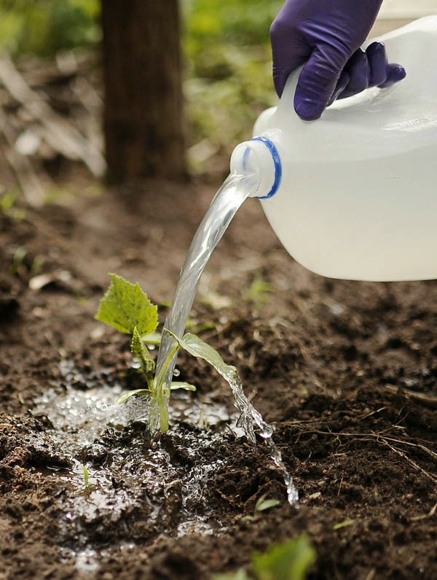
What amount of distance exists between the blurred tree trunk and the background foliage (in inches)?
15.7

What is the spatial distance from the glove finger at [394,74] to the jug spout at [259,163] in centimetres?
29

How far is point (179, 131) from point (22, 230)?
0.83 m

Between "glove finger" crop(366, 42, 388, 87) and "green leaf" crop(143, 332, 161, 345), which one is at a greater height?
"glove finger" crop(366, 42, 388, 87)

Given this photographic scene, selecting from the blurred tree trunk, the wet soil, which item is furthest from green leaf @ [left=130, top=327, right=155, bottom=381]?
the blurred tree trunk

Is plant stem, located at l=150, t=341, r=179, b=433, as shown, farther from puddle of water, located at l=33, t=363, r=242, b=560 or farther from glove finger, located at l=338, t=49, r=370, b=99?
glove finger, located at l=338, t=49, r=370, b=99

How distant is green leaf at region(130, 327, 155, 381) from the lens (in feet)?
4.72

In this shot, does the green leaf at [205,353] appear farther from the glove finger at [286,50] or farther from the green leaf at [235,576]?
the glove finger at [286,50]

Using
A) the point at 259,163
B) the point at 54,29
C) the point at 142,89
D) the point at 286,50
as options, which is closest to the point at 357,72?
the point at 286,50

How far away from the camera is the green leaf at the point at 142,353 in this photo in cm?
144

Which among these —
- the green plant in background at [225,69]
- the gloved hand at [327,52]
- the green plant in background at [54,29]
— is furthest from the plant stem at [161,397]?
the green plant in background at [54,29]

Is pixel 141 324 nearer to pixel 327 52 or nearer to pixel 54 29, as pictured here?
pixel 327 52

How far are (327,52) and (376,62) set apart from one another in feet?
0.41

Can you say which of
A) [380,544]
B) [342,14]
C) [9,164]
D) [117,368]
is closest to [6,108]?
[9,164]

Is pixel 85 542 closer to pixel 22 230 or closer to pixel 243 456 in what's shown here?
pixel 243 456
